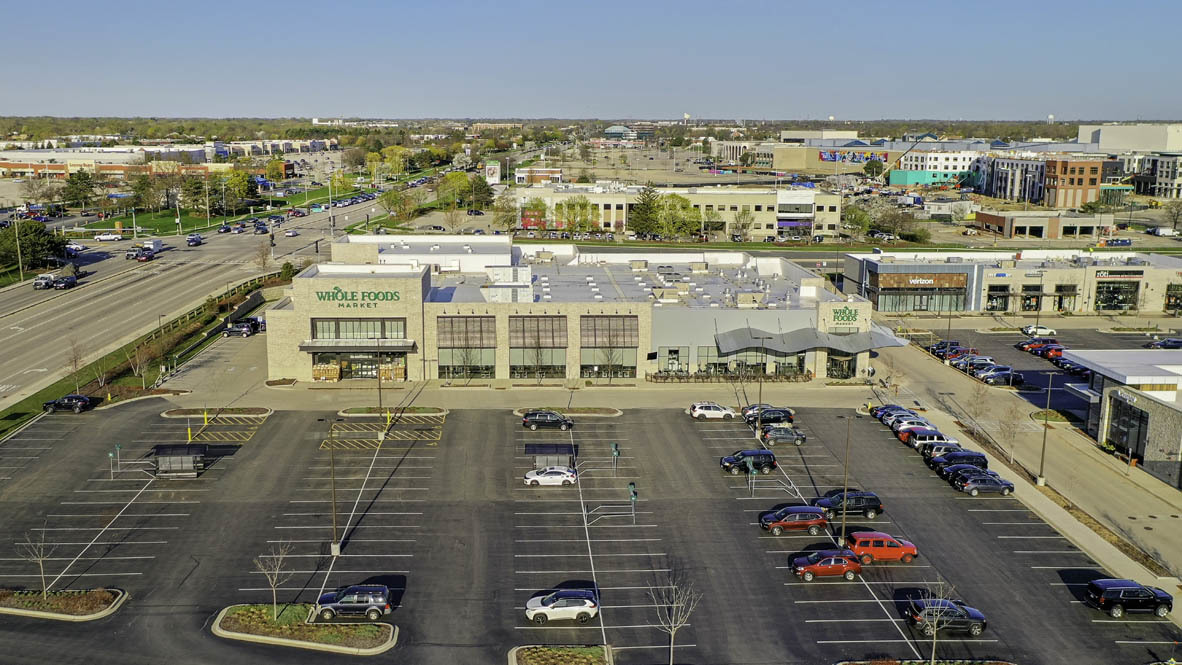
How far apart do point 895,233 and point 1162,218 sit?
2164 inches

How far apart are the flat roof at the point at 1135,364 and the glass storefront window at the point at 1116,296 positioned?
Result: 1327 inches

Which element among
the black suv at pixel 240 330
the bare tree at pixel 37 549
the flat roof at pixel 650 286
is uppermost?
the flat roof at pixel 650 286

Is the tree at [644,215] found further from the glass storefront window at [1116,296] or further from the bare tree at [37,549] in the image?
the bare tree at [37,549]

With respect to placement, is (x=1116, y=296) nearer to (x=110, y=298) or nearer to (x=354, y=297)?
(x=354, y=297)

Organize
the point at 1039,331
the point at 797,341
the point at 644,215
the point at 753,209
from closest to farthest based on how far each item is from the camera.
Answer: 1. the point at 797,341
2. the point at 1039,331
3. the point at 644,215
4. the point at 753,209

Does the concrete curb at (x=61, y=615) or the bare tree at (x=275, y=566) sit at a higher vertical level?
the bare tree at (x=275, y=566)

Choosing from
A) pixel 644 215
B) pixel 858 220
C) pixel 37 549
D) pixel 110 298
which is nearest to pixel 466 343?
pixel 37 549

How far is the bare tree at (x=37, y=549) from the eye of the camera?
33.7m

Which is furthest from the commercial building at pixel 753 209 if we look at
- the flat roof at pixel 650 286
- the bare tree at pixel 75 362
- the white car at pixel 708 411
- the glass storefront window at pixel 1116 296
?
the white car at pixel 708 411

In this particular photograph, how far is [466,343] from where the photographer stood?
59.9 m

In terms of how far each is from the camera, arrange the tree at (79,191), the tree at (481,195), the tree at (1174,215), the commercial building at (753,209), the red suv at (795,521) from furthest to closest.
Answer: the tree at (481,195), the tree at (79,191), the tree at (1174,215), the commercial building at (753,209), the red suv at (795,521)

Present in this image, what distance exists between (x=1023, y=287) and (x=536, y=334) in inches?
1931

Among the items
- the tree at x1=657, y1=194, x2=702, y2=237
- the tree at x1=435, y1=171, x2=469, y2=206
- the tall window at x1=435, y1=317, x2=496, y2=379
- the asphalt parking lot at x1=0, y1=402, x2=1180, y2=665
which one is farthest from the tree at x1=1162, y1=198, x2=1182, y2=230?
the tall window at x1=435, y1=317, x2=496, y2=379

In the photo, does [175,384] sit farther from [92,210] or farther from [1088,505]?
[92,210]
